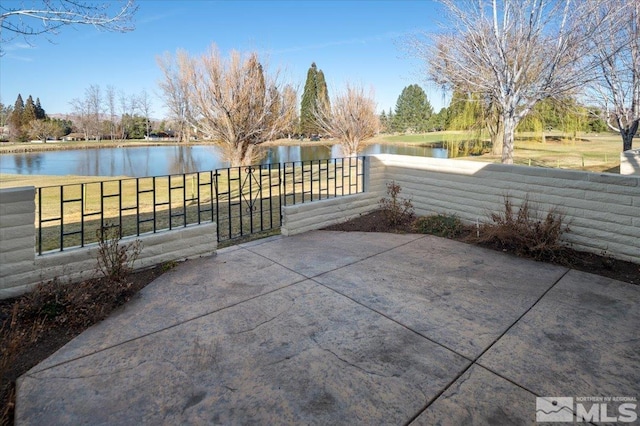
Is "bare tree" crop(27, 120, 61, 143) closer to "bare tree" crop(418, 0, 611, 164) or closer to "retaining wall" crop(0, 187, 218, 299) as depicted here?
"bare tree" crop(418, 0, 611, 164)

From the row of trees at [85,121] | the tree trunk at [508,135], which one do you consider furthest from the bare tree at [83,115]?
the tree trunk at [508,135]

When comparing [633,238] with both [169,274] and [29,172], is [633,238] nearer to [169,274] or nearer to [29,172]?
[169,274]

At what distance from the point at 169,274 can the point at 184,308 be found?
94 cm

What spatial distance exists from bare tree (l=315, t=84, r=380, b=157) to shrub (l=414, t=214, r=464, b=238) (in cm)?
1555

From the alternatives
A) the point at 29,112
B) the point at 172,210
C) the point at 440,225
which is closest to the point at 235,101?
the point at 172,210

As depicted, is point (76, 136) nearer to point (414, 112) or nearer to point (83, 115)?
point (83, 115)

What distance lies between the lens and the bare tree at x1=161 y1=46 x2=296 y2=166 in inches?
572

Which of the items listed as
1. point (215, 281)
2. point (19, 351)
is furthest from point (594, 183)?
point (19, 351)

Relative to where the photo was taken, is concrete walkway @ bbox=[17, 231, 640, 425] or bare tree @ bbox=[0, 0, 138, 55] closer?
concrete walkway @ bbox=[17, 231, 640, 425]

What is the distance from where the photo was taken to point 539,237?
4469 mm

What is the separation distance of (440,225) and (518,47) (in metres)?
7.02

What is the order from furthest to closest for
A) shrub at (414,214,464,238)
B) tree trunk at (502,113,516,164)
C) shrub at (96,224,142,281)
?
1. tree trunk at (502,113,516,164)
2. shrub at (414,214,464,238)
3. shrub at (96,224,142,281)

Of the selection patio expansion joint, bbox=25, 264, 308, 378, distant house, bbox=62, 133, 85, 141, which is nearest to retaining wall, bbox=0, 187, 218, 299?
patio expansion joint, bbox=25, 264, 308, 378

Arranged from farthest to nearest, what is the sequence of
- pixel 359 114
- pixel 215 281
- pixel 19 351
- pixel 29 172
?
1. pixel 359 114
2. pixel 29 172
3. pixel 215 281
4. pixel 19 351
